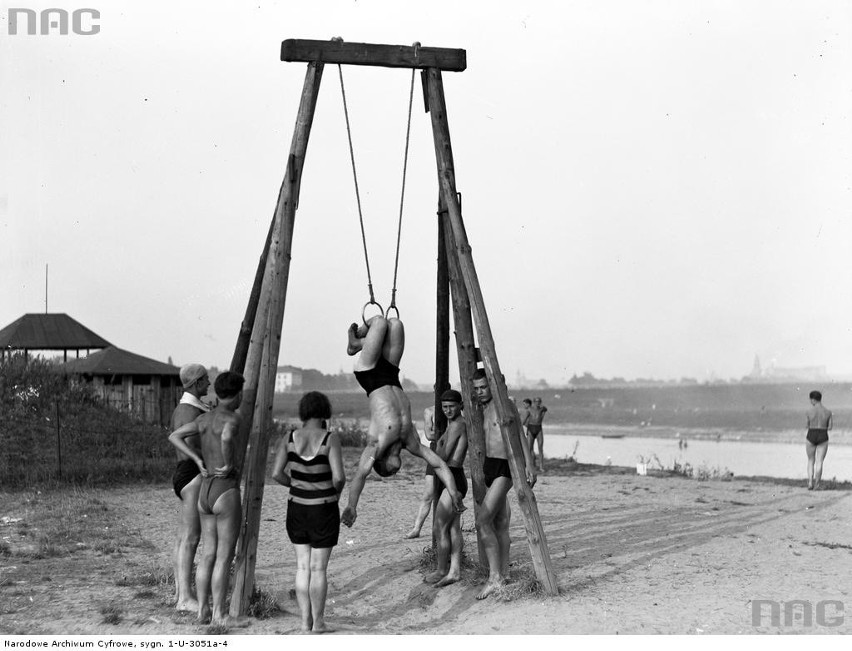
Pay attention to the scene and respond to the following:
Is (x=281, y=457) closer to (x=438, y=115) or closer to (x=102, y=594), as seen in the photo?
(x=102, y=594)

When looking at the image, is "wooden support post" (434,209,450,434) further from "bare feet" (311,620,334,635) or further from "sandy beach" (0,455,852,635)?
"bare feet" (311,620,334,635)

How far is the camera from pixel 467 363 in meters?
8.50

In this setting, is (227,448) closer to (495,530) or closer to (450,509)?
Result: (450,509)

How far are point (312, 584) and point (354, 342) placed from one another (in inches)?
90.5

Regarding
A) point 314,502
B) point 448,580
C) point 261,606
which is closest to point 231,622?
point 261,606

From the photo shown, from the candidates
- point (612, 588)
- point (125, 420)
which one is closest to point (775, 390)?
point (125, 420)

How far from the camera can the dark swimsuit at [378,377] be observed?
7.77 meters

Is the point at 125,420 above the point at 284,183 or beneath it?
beneath

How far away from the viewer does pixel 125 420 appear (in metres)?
21.8

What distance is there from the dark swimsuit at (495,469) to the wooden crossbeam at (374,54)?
3.73m

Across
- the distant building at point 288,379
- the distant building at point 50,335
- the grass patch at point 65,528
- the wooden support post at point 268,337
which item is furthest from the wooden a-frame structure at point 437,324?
the distant building at point 288,379

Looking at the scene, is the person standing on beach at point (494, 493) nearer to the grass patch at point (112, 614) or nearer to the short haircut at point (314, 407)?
the short haircut at point (314, 407)

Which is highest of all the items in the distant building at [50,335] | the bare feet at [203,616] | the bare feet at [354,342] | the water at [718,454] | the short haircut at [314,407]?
the distant building at [50,335]

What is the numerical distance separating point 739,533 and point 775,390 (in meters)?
103
